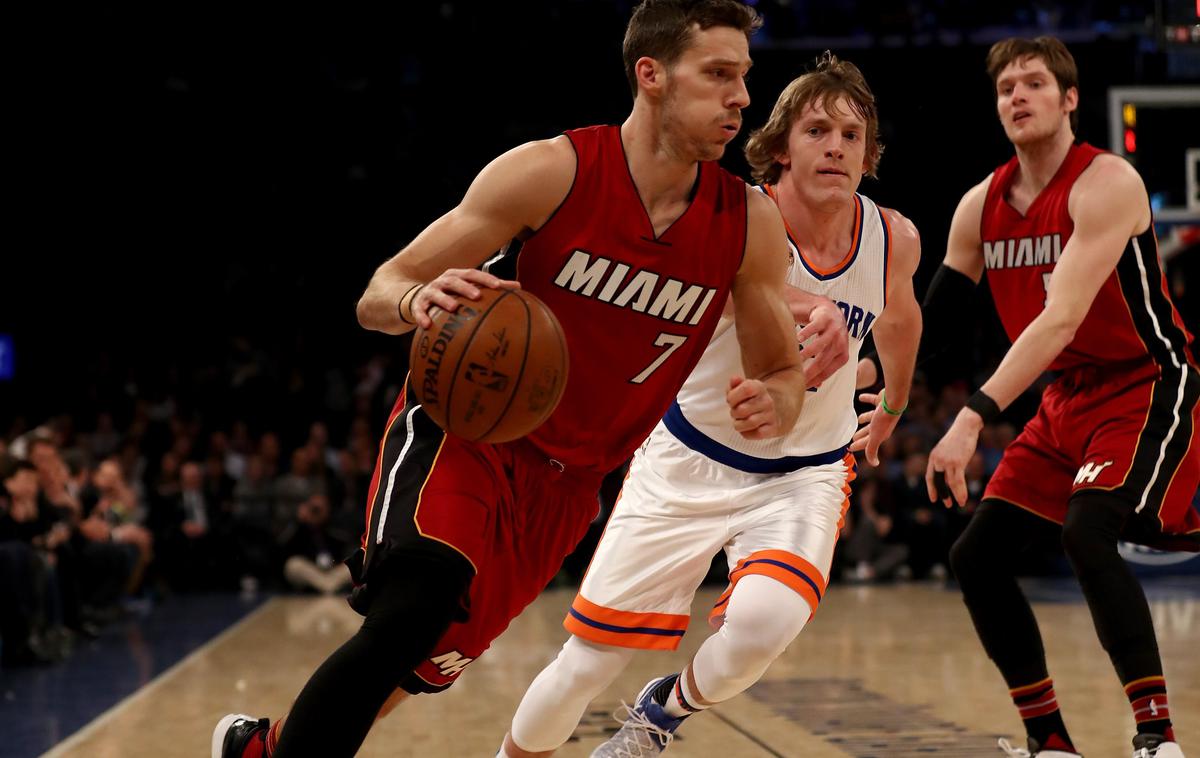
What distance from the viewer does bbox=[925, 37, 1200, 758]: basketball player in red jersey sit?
12.2 ft

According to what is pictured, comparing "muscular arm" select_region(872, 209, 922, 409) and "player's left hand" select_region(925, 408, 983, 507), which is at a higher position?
"muscular arm" select_region(872, 209, 922, 409)

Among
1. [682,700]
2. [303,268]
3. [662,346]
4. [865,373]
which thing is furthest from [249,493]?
[662,346]

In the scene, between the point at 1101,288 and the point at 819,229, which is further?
the point at 1101,288

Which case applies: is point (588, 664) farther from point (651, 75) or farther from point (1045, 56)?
point (1045, 56)

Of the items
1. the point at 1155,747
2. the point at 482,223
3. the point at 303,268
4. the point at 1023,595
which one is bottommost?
the point at 1155,747

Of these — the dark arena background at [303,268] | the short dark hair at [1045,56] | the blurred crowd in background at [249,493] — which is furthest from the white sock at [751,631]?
the blurred crowd in background at [249,493]

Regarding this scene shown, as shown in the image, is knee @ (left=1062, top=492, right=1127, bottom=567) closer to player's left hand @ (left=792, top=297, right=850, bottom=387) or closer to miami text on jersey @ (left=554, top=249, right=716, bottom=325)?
player's left hand @ (left=792, top=297, right=850, bottom=387)

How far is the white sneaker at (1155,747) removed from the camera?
3549 mm

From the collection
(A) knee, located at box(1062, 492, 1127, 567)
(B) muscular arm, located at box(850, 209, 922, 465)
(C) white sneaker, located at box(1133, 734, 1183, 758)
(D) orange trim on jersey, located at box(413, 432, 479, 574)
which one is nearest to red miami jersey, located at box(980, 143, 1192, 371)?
(B) muscular arm, located at box(850, 209, 922, 465)

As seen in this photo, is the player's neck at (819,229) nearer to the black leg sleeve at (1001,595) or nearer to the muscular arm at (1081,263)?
the muscular arm at (1081,263)

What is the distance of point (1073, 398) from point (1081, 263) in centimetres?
46

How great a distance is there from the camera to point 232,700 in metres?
5.82

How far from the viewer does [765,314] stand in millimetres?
3102

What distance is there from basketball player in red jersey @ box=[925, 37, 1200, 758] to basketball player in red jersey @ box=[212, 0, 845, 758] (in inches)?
37.2
